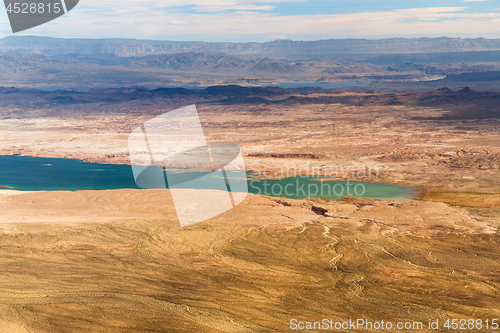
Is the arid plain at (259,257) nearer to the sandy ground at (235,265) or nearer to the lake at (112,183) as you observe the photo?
the sandy ground at (235,265)

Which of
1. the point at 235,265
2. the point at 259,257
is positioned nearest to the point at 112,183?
the point at 259,257

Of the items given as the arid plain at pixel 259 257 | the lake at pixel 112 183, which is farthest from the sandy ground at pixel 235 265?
the lake at pixel 112 183

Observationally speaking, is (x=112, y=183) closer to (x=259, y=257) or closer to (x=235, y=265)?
(x=259, y=257)

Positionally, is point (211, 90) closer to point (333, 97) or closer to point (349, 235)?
point (333, 97)

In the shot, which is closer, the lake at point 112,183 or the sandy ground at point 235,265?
the sandy ground at point 235,265

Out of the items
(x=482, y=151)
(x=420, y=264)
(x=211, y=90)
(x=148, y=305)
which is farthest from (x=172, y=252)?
(x=211, y=90)

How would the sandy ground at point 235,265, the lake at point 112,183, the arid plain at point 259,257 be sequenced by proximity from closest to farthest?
the sandy ground at point 235,265 → the arid plain at point 259,257 → the lake at point 112,183

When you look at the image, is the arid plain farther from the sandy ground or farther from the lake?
the lake

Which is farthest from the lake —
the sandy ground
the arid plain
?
the sandy ground
